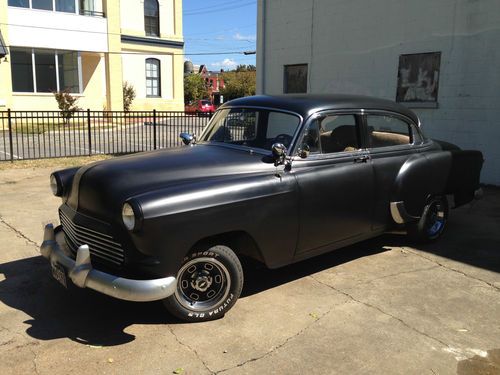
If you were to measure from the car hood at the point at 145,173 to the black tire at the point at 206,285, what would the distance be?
1.94 feet

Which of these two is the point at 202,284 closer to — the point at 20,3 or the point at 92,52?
the point at 20,3

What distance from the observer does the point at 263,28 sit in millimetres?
13211

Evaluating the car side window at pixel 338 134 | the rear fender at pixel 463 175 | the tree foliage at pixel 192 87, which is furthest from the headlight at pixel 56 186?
the tree foliage at pixel 192 87

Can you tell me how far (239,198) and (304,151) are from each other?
898 millimetres

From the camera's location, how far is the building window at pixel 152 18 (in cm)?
2747

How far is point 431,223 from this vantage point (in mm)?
5711

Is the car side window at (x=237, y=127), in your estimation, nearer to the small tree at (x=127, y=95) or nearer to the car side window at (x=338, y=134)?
the car side window at (x=338, y=134)

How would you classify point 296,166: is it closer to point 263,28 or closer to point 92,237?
point 92,237

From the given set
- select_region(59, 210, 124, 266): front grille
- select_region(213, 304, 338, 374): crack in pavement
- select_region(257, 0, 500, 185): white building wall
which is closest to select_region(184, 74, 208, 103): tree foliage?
select_region(257, 0, 500, 185): white building wall

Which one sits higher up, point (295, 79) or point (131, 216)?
point (295, 79)

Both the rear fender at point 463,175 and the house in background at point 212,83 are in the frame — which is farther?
the house in background at point 212,83

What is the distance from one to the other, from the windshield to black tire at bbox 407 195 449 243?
2048mm

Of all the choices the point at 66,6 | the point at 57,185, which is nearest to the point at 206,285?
the point at 57,185

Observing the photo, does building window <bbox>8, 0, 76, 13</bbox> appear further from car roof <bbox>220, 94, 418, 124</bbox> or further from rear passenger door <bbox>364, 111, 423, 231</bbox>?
rear passenger door <bbox>364, 111, 423, 231</bbox>
